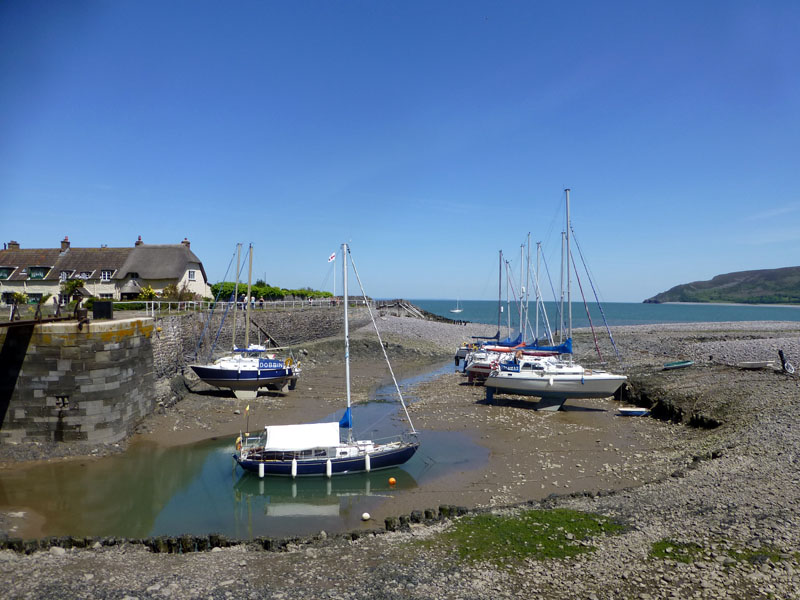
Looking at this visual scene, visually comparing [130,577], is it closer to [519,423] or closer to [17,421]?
[17,421]

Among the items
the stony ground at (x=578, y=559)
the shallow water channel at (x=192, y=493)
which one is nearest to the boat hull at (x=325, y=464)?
the shallow water channel at (x=192, y=493)

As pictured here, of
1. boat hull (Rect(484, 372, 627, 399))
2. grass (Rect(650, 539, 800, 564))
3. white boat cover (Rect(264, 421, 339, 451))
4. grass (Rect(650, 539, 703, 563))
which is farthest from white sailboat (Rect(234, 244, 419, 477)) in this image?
boat hull (Rect(484, 372, 627, 399))

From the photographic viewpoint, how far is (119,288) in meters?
46.1

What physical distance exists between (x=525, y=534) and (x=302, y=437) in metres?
9.09

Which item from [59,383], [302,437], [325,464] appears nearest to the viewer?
[325,464]

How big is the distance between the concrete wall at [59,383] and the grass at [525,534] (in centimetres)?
1547

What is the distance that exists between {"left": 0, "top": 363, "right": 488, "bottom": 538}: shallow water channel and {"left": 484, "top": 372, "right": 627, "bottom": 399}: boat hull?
904 centimetres

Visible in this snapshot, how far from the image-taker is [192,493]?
1714 cm

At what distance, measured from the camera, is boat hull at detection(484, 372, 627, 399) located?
1122 inches

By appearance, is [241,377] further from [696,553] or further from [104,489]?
[696,553]

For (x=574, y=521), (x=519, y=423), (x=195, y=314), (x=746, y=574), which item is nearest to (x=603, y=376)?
(x=519, y=423)

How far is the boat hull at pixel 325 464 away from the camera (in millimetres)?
17922

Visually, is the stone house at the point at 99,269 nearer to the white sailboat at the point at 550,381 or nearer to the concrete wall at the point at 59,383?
the concrete wall at the point at 59,383

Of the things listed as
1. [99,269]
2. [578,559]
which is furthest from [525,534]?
[99,269]
